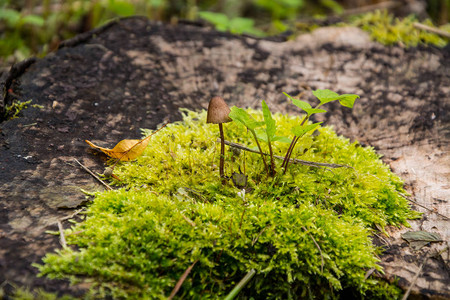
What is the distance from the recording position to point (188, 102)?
2.82m

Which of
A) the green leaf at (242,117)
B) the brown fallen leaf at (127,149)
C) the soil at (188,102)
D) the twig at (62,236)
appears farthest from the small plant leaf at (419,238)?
the twig at (62,236)

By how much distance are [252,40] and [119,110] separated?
5.93 ft

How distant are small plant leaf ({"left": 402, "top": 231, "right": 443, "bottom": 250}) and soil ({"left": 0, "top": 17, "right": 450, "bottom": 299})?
0.03 metres

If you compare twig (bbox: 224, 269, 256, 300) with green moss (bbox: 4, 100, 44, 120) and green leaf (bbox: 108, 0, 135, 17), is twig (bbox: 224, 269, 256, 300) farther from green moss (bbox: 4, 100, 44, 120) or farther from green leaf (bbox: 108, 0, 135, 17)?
green leaf (bbox: 108, 0, 135, 17)

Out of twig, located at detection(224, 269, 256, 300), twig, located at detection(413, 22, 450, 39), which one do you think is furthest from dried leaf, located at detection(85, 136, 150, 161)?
twig, located at detection(413, 22, 450, 39)

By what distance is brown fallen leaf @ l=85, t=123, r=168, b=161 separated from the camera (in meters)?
2.09

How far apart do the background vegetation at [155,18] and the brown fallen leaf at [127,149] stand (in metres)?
2.31

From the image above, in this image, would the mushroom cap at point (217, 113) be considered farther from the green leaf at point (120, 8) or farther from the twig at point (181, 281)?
the green leaf at point (120, 8)

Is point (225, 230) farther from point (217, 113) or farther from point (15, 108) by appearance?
point (15, 108)

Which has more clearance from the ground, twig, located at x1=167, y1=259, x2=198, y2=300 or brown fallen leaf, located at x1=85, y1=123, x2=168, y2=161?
brown fallen leaf, located at x1=85, y1=123, x2=168, y2=161

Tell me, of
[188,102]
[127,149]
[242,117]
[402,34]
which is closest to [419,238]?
[242,117]

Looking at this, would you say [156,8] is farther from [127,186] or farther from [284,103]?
[127,186]

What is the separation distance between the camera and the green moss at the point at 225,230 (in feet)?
4.96

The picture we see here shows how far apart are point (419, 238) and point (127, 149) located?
72.5 inches
